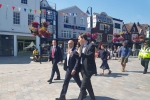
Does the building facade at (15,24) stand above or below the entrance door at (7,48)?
above

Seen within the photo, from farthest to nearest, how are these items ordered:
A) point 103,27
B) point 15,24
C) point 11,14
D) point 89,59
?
point 103,27
point 15,24
point 11,14
point 89,59

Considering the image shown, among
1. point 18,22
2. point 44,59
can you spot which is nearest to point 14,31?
point 18,22

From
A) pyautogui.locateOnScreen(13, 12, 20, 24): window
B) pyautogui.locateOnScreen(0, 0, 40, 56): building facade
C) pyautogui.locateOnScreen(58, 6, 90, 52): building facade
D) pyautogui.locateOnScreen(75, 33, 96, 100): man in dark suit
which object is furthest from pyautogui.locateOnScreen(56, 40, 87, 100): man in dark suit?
pyautogui.locateOnScreen(58, 6, 90, 52): building facade

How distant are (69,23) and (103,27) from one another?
427 inches

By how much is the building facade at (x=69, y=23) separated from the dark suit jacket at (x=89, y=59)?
2445cm

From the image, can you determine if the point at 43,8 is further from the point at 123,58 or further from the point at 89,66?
the point at 89,66

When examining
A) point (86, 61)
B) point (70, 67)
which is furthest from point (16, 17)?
point (86, 61)

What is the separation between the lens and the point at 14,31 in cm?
2175

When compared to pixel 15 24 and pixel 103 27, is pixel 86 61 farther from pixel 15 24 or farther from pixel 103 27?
pixel 103 27

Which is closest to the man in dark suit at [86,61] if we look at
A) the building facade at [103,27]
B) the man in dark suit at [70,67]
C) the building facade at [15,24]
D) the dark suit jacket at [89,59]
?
the dark suit jacket at [89,59]

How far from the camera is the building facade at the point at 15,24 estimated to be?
21266 millimetres

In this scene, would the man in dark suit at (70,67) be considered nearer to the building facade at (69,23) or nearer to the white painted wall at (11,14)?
the white painted wall at (11,14)

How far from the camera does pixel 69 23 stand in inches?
1206

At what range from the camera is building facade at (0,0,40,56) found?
2127 cm
